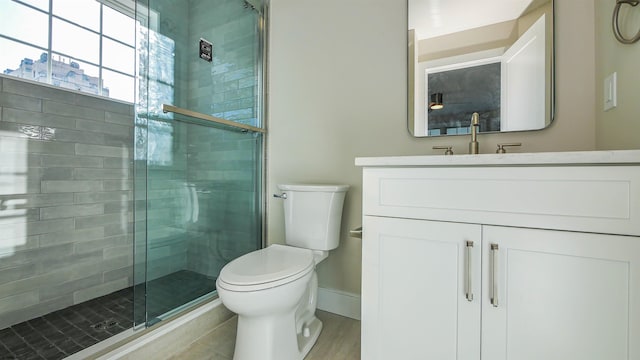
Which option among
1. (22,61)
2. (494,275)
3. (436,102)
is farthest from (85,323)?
(436,102)

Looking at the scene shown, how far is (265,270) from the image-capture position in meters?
1.12

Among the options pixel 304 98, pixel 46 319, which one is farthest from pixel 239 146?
pixel 46 319

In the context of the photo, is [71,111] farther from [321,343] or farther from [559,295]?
[559,295]

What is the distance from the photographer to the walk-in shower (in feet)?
4.51

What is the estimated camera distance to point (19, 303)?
1.49 meters

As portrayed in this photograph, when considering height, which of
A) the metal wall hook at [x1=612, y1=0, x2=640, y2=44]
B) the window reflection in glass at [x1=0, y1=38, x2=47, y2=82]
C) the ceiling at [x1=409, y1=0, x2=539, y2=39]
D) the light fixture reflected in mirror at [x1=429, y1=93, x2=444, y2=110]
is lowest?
the light fixture reflected in mirror at [x1=429, y1=93, x2=444, y2=110]

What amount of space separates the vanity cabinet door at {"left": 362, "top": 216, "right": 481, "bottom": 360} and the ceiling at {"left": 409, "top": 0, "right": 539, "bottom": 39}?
1112 millimetres

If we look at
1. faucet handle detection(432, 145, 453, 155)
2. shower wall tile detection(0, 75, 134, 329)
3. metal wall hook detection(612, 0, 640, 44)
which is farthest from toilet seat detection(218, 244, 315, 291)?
metal wall hook detection(612, 0, 640, 44)

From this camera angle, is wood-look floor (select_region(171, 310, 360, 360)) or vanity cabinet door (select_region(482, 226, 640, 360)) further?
wood-look floor (select_region(171, 310, 360, 360))

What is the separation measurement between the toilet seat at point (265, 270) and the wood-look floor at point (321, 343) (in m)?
0.46

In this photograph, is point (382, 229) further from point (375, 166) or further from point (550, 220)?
point (550, 220)

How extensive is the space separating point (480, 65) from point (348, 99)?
72 cm

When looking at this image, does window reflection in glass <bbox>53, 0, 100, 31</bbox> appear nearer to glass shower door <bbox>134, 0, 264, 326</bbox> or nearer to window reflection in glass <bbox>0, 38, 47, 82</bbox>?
window reflection in glass <bbox>0, 38, 47, 82</bbox>

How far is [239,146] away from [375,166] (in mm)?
1169
